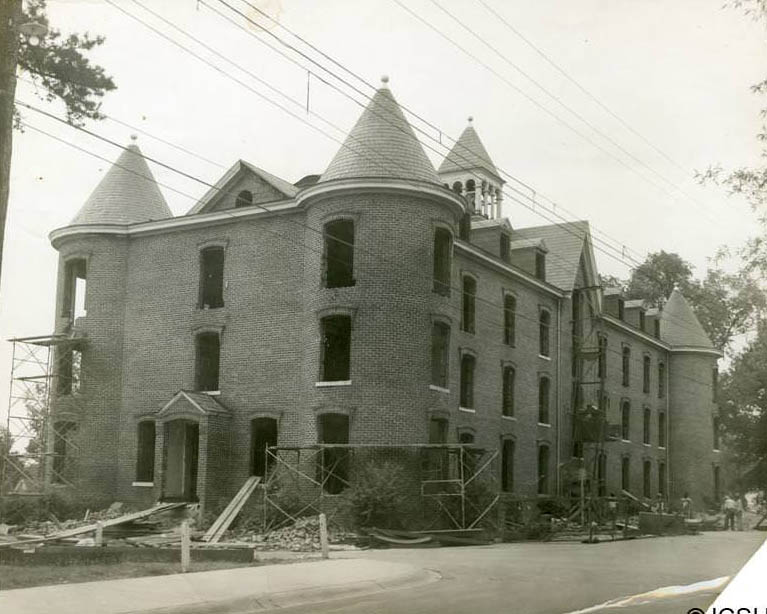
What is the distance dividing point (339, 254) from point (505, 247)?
800 cm

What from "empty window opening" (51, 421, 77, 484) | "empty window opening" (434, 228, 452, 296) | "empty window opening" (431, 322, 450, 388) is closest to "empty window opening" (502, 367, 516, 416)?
"empty window opening" (431, 322, 450, 388)

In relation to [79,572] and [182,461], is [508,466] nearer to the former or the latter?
[182,461]

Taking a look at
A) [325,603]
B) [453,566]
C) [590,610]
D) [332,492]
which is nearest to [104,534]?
[332,492]

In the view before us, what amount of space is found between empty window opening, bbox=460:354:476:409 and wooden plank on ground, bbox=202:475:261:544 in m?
6.74

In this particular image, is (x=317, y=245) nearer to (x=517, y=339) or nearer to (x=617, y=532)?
(x=517, y=339)

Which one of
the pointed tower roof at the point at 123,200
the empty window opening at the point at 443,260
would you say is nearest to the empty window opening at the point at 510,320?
the empty window opening at the point at 443,260

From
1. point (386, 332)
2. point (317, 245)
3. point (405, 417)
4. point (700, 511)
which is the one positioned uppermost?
point (317, 245)

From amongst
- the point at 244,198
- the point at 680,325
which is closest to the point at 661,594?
the point at 244,198

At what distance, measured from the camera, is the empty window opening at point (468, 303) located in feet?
96.3

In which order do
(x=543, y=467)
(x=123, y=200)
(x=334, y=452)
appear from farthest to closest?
1. (x=543, y=467)
2. (x=123, y=200)
3. (x=334, y=452)

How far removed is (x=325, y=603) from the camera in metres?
11.8

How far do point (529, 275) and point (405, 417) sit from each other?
9554 mm

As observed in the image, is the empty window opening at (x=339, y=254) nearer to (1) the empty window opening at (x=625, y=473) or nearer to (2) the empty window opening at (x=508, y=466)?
(2) the empty window opening at (x=508, y=466)

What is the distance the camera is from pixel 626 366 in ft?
133
